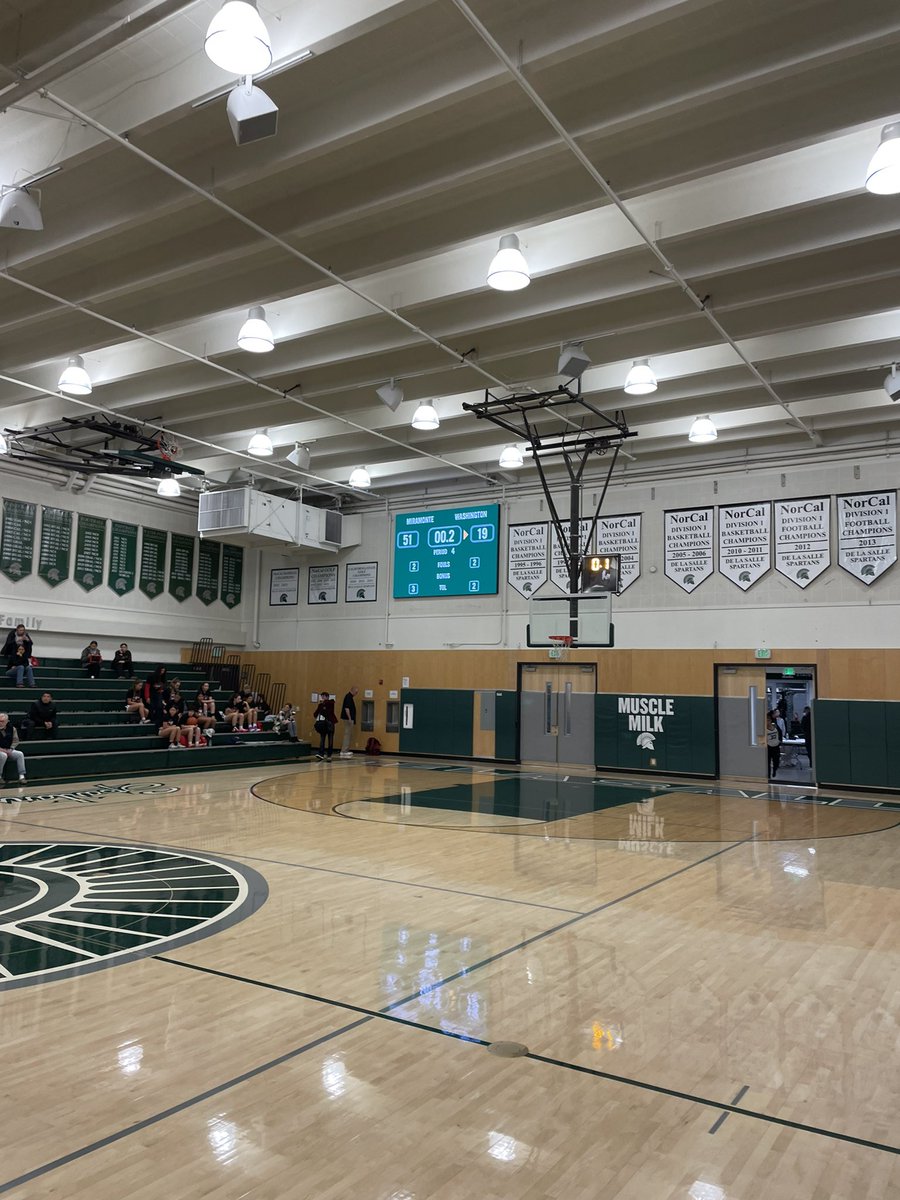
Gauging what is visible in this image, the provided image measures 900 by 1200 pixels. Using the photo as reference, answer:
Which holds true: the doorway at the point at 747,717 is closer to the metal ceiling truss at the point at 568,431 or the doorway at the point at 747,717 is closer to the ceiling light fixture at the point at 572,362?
the metal ceiling truss at the point at 568,431

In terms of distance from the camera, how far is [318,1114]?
120 inches

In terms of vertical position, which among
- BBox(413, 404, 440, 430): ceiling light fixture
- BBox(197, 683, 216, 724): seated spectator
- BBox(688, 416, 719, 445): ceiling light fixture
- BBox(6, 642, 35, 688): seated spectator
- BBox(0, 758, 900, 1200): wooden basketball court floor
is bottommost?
BBox(0, 758, 900, 1200): wooden basketball court floor

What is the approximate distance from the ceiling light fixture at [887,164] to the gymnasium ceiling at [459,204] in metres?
0.59

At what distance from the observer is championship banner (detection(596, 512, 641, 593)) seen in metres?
17.1

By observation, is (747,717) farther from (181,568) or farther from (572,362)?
(181,568)

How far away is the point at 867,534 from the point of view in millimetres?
14844

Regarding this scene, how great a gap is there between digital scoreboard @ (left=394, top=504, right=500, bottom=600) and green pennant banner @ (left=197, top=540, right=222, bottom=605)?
4.81m

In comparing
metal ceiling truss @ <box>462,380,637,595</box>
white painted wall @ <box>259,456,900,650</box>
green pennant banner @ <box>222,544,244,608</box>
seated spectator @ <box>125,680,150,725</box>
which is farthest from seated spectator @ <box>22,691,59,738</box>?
metal ceiling truss @ <box>462,380,637,595</box>

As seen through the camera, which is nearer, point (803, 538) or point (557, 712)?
point (803, 538)

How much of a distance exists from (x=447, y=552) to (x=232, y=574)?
20.3 feet

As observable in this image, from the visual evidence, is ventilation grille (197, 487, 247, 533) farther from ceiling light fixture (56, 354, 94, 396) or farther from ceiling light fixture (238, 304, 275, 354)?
ceiling light fixture (238, 304, 275, 354)

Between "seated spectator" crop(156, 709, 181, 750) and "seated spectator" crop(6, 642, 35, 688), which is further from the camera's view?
"seated spectator" crop(6, 642, 35, 688)

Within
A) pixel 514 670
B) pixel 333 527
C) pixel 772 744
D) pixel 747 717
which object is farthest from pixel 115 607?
pixel 772 744

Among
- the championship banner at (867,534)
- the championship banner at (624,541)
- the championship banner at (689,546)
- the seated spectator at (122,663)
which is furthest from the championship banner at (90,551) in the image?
the championship banner at (867,534)
